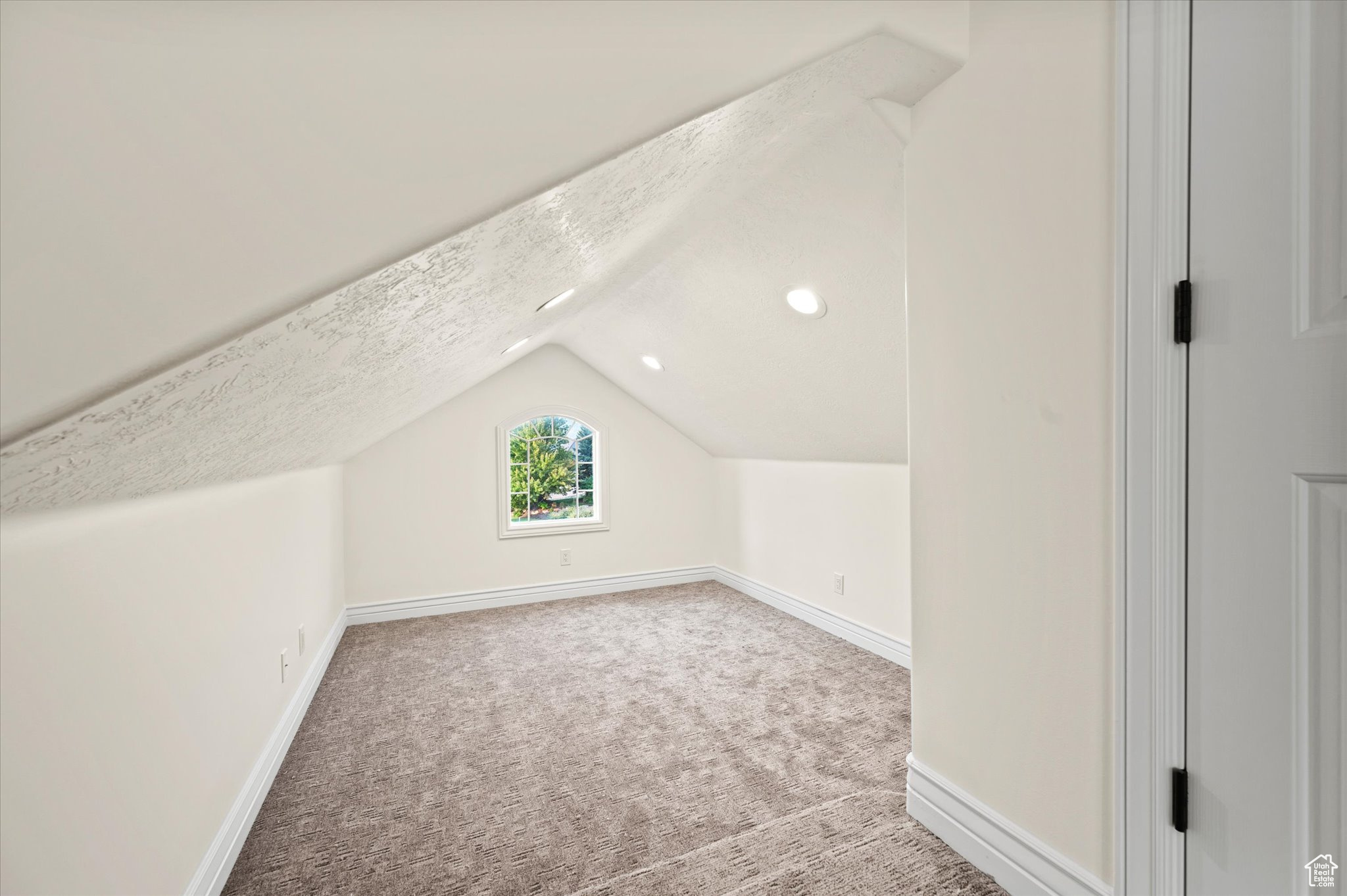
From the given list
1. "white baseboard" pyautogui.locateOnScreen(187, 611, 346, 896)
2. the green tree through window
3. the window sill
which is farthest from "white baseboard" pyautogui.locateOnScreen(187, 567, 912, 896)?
the green tree through window

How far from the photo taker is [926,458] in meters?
1.86

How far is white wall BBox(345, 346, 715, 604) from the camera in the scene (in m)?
4.59

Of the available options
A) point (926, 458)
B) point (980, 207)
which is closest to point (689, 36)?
point (980, 207)

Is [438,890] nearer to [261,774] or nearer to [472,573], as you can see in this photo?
[261,774]

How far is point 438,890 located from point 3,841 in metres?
1.07

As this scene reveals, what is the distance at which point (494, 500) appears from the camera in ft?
16.2

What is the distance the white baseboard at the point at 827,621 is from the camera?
349 cm

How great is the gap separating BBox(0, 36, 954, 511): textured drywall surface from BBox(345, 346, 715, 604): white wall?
7.35 ft

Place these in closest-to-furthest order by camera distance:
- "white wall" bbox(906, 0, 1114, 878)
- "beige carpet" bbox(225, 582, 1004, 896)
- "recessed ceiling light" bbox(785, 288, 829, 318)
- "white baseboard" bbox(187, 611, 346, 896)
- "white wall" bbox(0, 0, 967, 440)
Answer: "white wall" bbox(0, 0, 967, 440), "white wall" bbox(906, 0, 1114, 878), "white baseboard" bbox(187, 611, 346, 896), "beige carpet" bbox(225, 582, 1004, 896), "recessed ceiling light" bbox(785, 288, 829, 318)

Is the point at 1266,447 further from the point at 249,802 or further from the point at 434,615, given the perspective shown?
the point at 434,615

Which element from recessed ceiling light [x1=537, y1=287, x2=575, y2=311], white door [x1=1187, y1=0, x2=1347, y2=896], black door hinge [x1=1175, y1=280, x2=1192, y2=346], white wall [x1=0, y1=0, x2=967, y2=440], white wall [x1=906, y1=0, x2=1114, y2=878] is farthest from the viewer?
recessed ceiling light [x1=537, y1=287, x2=575, y2=311]

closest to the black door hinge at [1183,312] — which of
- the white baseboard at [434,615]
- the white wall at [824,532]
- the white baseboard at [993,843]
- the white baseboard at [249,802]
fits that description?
the white baseboard at [993,843]

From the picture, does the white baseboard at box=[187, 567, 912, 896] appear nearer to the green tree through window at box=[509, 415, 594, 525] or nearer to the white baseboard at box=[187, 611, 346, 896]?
the white baseboard at box=[187, 611, 346, 896]

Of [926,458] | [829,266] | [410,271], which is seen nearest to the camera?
[410,271]
